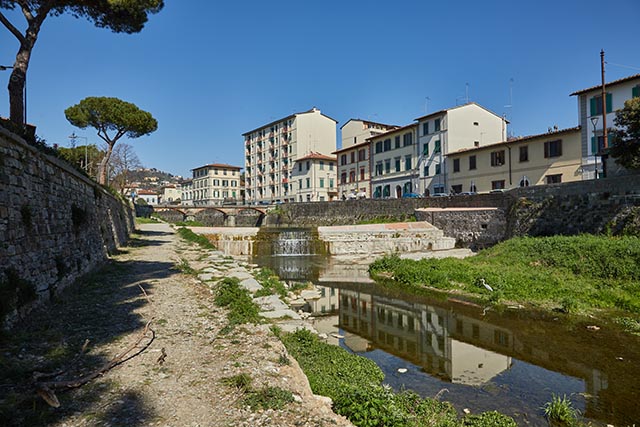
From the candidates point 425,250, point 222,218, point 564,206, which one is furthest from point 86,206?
point 222,218

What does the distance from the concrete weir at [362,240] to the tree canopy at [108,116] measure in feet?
45.9

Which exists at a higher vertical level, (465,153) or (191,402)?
(465,153)

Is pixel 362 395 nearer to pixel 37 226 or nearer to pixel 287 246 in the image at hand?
pixel 37 226

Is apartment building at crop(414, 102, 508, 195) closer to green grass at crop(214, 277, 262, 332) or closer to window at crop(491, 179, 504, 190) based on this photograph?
window at crop(491, 179, 504, 190)

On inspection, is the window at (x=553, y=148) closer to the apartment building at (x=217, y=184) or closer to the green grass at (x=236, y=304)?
the green grass at (x=236, y=304)

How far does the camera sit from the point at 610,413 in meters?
5.92

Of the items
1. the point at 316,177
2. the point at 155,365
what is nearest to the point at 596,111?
the point at 155,365

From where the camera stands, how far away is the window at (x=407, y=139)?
48.1m

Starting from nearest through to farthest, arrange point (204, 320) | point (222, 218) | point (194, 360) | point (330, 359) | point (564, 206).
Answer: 1. point (194, 360)
2. point (330, 359)
3. point (204, 320)
4. point (564, 206)
5. point (222, 218)

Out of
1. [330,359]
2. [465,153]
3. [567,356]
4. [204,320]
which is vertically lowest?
[567,356]

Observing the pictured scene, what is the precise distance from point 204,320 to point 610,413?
7675mm

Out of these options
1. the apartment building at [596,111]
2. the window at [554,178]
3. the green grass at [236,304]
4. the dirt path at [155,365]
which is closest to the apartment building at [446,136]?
the window at [554,178]

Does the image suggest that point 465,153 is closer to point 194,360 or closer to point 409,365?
point 409,365

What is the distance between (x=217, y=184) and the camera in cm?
9719
